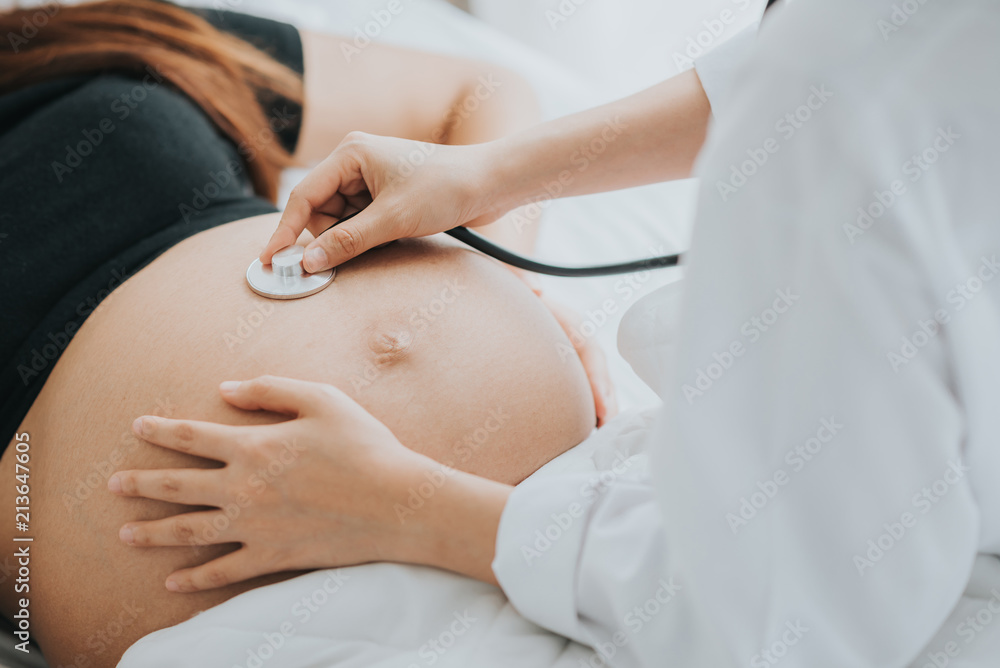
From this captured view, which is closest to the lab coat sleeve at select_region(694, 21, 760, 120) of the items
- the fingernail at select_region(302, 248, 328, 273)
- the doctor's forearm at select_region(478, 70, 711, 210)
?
the doctor's forearm at select_region(478, 70, 711, 210)

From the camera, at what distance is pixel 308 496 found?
0.64 meters

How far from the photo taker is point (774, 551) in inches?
18.0

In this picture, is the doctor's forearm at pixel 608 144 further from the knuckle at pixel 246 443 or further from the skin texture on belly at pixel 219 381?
the knuckle at pixel 246 443

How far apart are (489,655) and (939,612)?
14.1 inches

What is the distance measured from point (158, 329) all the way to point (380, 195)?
30 cm

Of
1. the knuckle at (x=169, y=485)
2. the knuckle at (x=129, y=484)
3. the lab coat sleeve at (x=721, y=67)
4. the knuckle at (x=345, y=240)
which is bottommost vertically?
the knuckle at (x=129, y=484)

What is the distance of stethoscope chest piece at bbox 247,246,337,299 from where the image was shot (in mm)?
791

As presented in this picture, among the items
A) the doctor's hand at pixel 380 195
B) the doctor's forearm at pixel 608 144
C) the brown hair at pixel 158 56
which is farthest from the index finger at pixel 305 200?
the brown hair at pixel 158 56

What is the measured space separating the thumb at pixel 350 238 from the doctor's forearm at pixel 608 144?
0.16m

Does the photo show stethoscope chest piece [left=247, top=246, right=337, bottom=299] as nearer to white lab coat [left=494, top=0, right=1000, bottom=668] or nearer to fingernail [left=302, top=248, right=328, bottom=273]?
fingernail [left=302, top=248, right=328, bottom=273]

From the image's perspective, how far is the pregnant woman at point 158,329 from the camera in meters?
0.70

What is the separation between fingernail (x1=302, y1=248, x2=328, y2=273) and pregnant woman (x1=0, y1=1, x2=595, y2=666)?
0.12 feet

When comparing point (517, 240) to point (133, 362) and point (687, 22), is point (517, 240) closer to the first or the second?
point (133, 362)

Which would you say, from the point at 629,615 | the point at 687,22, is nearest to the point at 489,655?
the point at 629,615
